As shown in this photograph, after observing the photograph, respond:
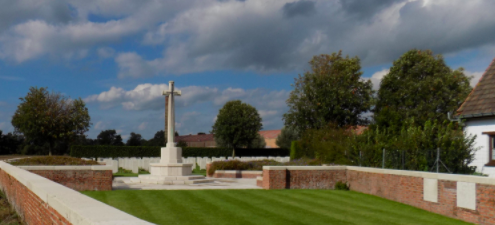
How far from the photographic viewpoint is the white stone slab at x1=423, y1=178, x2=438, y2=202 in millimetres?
10461

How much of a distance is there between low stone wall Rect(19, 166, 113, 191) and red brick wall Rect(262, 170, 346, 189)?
5.32 meters

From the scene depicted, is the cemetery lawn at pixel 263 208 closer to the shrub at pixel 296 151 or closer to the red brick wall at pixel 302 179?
the red brick wall at pixel 302 179

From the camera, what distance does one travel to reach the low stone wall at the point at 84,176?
14086 mm

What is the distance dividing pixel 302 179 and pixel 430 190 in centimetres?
534

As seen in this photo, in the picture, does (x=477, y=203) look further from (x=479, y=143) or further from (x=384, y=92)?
(x=384, y=92)

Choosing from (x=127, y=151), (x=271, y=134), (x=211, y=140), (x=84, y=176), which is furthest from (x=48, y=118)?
(x=271, y=134)

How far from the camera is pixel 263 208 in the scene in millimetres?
10516

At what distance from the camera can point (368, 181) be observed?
13898 millimetres

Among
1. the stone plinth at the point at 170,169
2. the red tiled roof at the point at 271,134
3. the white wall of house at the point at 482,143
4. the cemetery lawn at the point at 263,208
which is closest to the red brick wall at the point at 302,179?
the cemetery lawn at the point at 263,208

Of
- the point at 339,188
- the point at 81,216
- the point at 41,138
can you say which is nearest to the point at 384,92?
the point at 339,188

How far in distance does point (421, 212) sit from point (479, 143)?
24.2 ft

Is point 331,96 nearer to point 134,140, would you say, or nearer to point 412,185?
point 412,185

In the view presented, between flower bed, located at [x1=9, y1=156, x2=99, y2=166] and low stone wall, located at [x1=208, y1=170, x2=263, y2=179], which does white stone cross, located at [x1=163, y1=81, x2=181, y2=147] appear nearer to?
low stone wall, located at [x1=208, y1=170, x2=263, y2=179]

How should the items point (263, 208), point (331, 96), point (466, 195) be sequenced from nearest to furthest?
point (466, 195)
point (263, 208)
point (331, 96)
